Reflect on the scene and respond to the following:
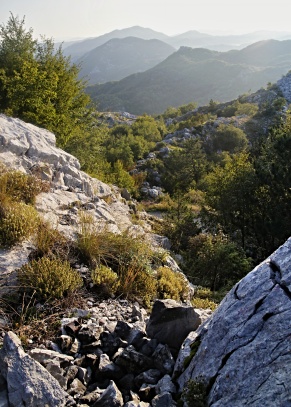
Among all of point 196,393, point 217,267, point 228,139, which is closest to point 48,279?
point 196,393

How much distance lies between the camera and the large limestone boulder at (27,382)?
14.1ft

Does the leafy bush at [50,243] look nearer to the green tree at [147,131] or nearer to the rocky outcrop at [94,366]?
the rocky outcrop at [94,366]

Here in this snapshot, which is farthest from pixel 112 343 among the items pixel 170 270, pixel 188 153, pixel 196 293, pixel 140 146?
pixel 140 146

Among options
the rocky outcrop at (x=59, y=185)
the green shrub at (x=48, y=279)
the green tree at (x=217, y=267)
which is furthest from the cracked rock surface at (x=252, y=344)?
the green tree at (x=217, y=267)

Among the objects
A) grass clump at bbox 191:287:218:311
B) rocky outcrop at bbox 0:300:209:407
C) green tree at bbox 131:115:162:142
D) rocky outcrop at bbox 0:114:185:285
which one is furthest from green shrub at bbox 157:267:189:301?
green tree at bbox 131:115:162:142

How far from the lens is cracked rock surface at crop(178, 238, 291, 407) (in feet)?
12.4

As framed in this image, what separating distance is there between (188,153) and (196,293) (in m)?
26.8

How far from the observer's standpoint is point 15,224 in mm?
7785

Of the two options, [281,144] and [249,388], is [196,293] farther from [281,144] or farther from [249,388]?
[281,144]

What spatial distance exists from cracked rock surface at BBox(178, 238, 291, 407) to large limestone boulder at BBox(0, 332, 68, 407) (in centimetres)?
171

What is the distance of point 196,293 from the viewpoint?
9.73 meters

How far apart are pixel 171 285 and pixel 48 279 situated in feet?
9.80

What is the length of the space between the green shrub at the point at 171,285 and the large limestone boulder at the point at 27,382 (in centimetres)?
381

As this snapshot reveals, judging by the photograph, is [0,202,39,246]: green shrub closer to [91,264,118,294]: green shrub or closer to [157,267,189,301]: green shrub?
[91,264,118,294]: green shrub
